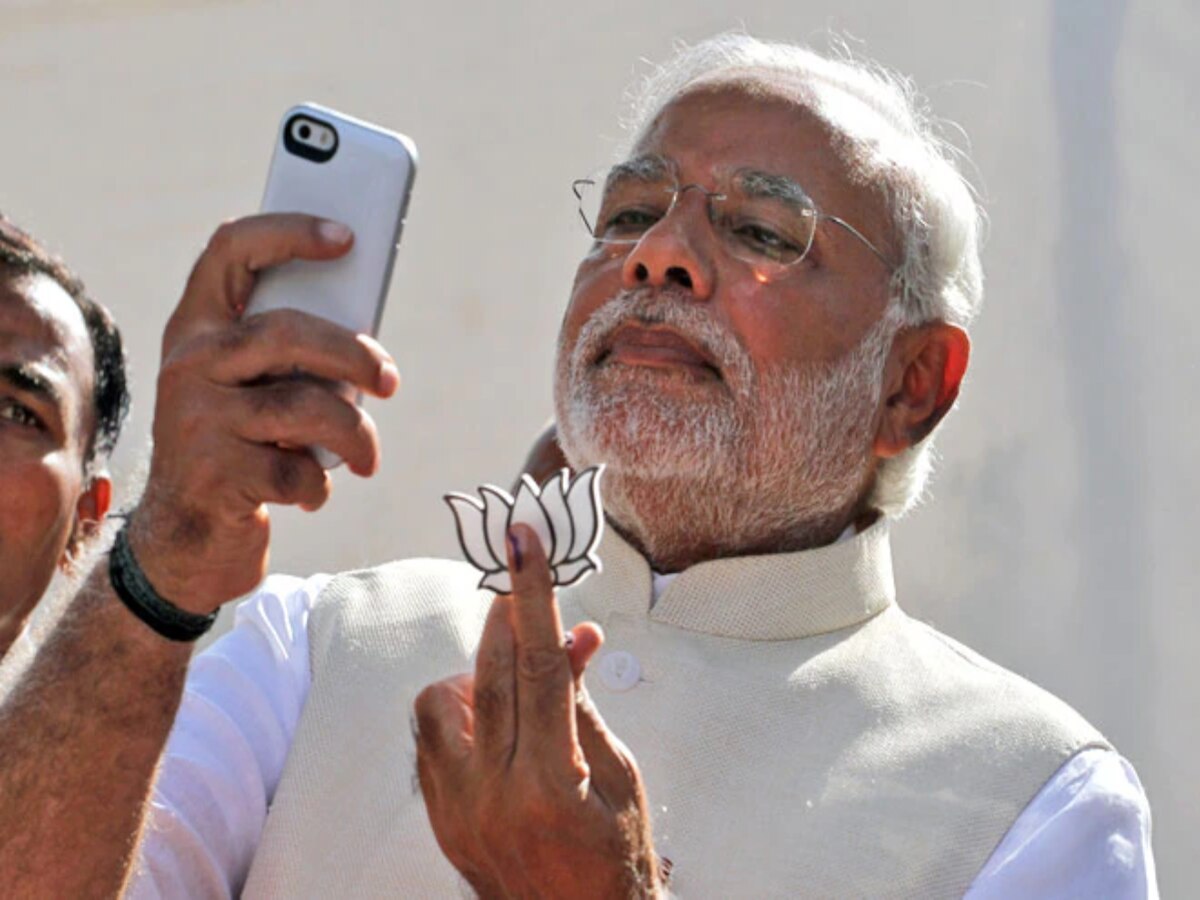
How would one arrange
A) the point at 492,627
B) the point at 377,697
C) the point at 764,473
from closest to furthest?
1. the point at 492,627
2. the point at 377,697
3. the point at 764,473

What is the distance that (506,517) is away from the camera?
1.73 metres

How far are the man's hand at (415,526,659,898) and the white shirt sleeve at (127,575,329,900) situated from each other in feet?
1.90

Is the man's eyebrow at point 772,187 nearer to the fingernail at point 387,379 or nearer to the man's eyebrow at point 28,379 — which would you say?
the man's eyebrow at point 28,379

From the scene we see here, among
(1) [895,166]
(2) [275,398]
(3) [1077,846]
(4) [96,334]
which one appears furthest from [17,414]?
(3) [1077,846]

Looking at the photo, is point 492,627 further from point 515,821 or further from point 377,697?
point 377,697

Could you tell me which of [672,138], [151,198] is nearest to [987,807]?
[672,138]

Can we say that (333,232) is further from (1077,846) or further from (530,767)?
(1077,846)

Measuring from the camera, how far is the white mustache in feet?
8.31

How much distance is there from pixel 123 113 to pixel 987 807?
2928 mm

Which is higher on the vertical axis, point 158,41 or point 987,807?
point 158,41

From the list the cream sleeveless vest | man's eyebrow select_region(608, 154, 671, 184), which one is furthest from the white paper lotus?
man's eyebrow select_region(608, 154, 671, 184)

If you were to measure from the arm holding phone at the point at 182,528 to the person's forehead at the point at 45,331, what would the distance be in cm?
76

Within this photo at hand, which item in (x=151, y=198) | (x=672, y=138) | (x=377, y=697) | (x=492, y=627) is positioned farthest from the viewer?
(x=151, y=198)

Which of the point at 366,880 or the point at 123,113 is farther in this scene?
the point at 123,113
